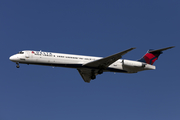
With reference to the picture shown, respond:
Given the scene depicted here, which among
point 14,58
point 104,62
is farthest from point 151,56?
point 14,58

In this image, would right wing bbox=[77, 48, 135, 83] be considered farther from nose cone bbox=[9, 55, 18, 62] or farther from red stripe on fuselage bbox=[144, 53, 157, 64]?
nose cone bbox=[9, 55, 18, 62]

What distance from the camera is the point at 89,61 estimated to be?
27.9 m

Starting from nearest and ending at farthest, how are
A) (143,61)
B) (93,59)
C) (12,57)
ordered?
(12,57) → (93,59) → (143,61)

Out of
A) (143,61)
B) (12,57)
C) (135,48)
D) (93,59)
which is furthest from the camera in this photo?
(143,61)

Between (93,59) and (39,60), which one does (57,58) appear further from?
(93,59)

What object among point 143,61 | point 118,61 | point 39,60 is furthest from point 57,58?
point 143,61

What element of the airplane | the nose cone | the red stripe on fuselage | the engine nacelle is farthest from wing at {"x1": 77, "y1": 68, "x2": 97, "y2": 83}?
the nose cone

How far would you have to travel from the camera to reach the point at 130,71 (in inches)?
1161

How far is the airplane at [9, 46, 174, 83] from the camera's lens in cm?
2603

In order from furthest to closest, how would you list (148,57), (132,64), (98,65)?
(148,57) → (132,64) → (98,65)

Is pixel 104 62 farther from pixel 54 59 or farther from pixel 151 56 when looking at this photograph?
pixel 151 56

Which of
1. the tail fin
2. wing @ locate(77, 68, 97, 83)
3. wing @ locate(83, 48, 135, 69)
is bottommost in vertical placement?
wing @ locate(77, 68, 97, 83)

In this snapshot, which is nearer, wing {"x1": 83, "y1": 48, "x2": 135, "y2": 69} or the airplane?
the airplane

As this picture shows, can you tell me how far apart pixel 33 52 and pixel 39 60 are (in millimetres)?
1084
